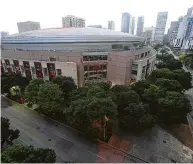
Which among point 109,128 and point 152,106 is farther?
point 152,106

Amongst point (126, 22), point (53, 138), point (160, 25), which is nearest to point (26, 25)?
point (53, 138)

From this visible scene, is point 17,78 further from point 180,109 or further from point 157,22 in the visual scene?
point 157,22

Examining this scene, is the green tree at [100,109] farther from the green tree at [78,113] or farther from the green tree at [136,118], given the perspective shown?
the green tree at [136,118]

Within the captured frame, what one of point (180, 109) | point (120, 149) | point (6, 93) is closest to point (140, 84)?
point (180, 109)

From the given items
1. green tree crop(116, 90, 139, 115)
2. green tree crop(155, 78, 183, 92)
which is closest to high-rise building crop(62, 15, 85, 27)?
green tree crop(155, 78, 183, 92)

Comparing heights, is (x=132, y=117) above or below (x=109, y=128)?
above

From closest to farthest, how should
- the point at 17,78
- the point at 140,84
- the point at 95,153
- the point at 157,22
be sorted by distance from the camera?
the point at 95,153, the point at 140,84, the point at 17,78, the point at 157,22

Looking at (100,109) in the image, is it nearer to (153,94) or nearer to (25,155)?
(25,155)
